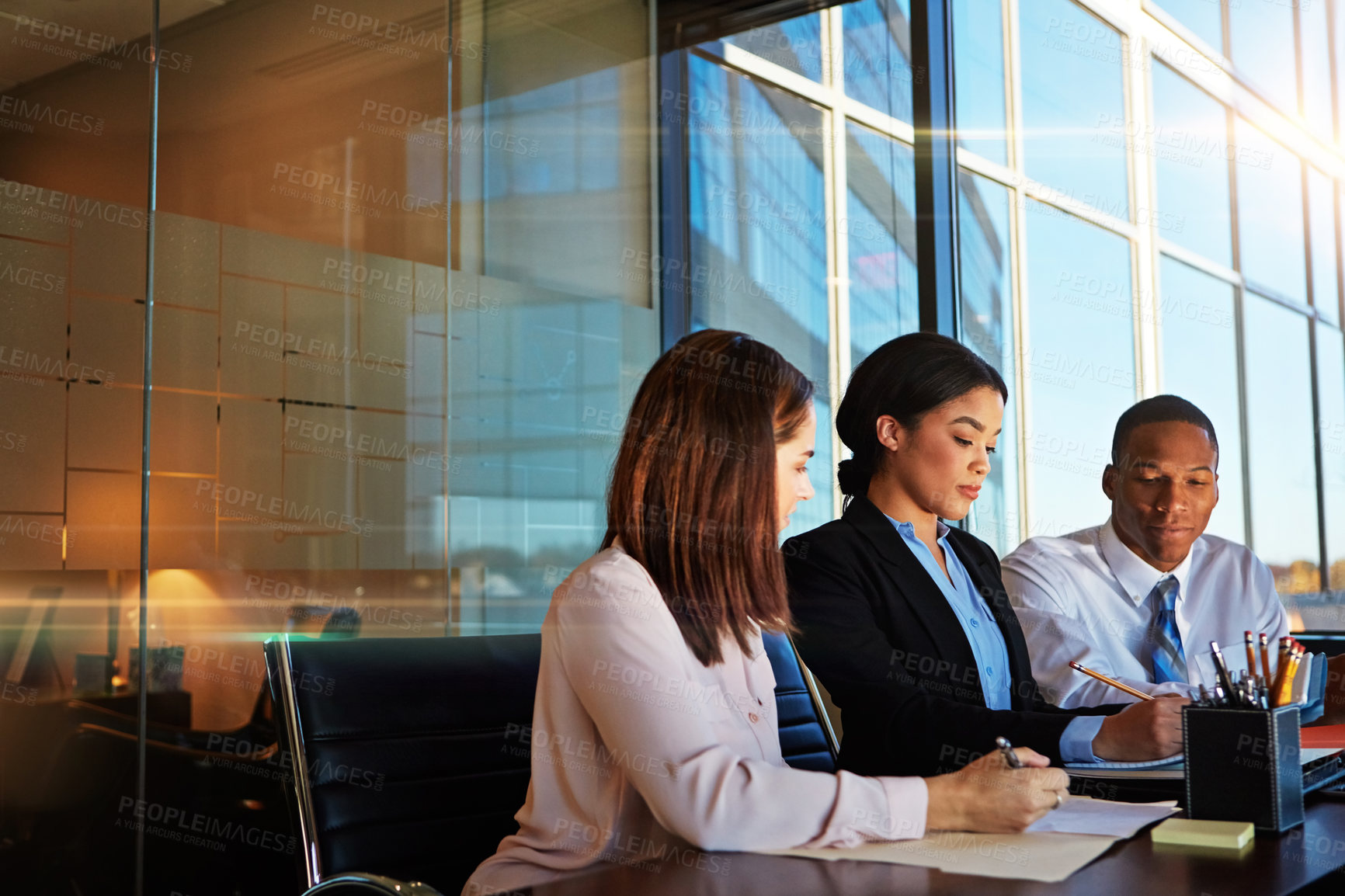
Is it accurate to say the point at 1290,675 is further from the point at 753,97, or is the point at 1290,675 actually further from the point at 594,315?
the point at 753,97

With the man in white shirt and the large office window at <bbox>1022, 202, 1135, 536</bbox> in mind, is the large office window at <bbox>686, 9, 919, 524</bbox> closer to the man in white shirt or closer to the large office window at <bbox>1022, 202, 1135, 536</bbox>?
the large office window at <bbox>1022, 202, 1135, 536</bbox>

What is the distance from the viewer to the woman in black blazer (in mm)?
1526

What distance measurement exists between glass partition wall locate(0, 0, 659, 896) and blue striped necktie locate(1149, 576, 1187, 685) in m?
2.44

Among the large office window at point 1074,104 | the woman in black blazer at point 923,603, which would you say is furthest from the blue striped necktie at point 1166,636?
the large office window at point 1074,104

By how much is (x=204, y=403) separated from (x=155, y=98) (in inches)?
34.4

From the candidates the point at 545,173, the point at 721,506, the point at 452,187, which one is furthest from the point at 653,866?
the point at 545,173

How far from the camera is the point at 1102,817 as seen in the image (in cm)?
126

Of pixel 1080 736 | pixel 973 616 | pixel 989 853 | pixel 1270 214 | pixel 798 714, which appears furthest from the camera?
pixel 1270 214

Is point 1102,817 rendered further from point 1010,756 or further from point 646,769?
point 646,769

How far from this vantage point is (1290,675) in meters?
1.26

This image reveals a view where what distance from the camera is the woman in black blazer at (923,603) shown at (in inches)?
60.1

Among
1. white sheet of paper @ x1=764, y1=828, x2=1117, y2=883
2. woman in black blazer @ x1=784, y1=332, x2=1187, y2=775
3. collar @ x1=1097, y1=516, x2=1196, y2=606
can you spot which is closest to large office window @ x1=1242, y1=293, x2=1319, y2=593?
collar @ x1=1097, y1=516, x2=1196, y2=606

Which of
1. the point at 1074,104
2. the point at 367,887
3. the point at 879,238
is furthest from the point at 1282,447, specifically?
the point at 367,887

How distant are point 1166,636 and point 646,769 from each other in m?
1.36
